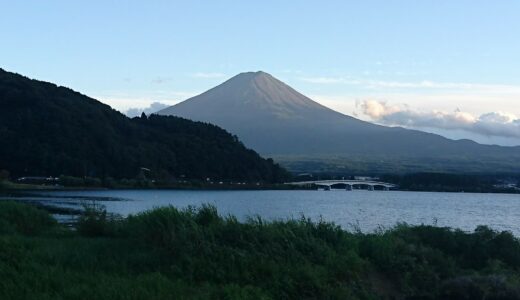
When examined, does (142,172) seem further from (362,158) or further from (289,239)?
(362,158)

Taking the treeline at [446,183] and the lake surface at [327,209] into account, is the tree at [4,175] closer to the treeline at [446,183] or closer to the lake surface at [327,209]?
the lake surface at [327,209]

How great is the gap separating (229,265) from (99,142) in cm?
6936

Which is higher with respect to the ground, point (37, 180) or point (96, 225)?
point (37, 180)

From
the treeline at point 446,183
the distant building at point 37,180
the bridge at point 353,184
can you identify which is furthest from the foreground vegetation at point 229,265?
the treeline at point 446,183

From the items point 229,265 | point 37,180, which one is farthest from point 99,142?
point 229,265

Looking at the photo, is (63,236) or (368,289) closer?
(368,289)

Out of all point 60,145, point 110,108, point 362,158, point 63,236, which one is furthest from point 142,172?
point 362,158

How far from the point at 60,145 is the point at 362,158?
98.4m

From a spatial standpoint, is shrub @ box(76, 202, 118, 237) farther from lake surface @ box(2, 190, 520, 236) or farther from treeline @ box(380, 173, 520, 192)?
treeline @ box(380, 173, 520, 192)

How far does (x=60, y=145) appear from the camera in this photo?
239 ft

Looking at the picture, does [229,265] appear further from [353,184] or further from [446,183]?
[353,184]

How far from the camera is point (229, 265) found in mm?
9484

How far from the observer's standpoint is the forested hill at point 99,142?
70375 mm

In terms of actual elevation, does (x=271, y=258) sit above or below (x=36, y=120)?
below
